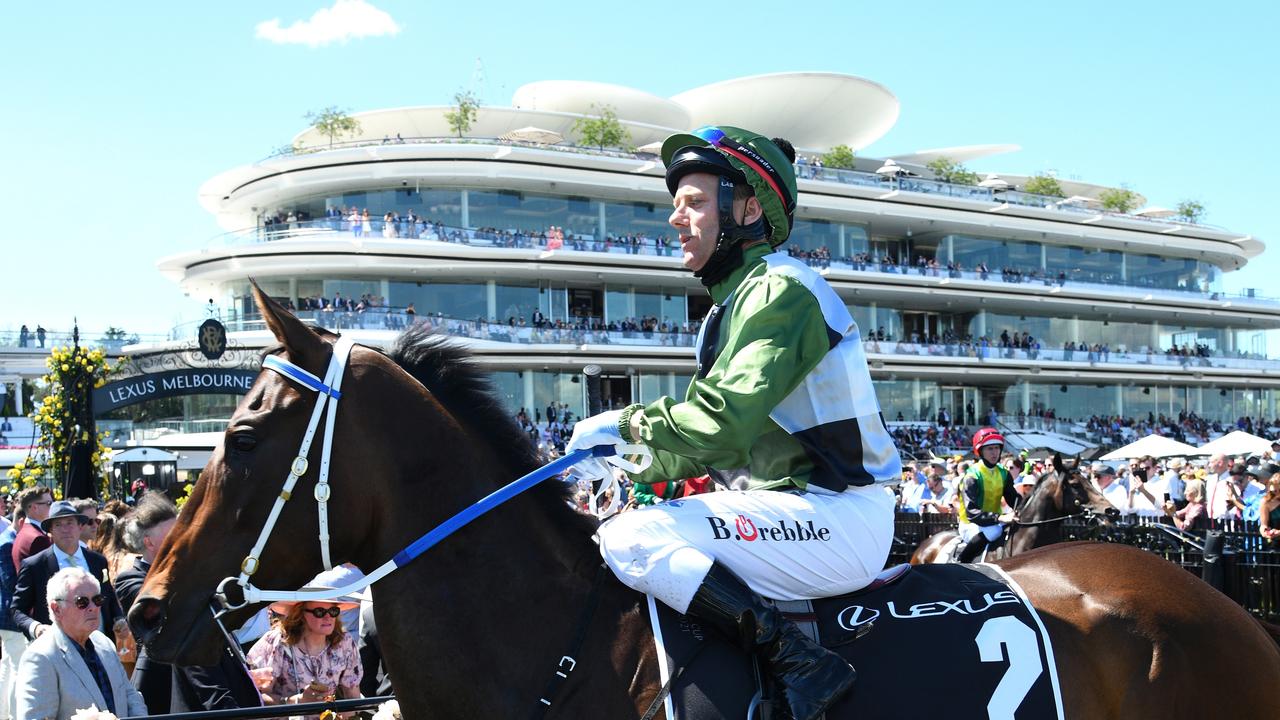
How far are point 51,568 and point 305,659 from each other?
9.57 feet

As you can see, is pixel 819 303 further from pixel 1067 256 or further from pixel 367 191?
pixel 1067 256

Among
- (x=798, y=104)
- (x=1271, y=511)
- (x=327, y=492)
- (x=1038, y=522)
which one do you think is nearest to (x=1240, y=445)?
(x=1271, y=511)

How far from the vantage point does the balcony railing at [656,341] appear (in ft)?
114

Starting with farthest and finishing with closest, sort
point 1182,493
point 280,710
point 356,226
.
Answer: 1. point 356,226
2. point 1182,493
3. point 280,710

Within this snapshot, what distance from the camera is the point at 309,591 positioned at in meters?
2.58

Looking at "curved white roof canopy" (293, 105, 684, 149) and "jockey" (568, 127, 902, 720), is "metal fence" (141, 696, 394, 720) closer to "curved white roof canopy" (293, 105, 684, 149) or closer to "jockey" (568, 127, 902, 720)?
"jockey" (568, 127, 902, 720)

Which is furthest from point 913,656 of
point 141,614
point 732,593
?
point 141,614

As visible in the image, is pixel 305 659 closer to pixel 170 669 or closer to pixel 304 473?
pixel 170 669

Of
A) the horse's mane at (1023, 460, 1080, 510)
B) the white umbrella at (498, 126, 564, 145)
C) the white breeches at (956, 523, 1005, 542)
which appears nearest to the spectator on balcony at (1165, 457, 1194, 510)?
the horse's mane at (1023, 460, 1080, 510)

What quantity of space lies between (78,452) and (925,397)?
3952 cm

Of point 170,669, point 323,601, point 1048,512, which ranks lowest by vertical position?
point 1048,512

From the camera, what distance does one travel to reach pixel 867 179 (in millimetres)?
48031

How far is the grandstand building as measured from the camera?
126 ft

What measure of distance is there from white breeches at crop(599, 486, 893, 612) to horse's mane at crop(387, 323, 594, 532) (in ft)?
0.93
